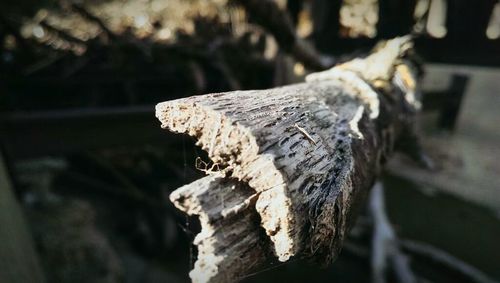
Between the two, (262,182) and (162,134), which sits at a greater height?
(262,182)

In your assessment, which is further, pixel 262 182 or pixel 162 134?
pixel 162 134

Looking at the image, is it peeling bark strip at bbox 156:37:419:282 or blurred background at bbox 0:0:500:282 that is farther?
blurred background at bbox 0:0:500:282

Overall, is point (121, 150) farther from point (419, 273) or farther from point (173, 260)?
point (419, 273)

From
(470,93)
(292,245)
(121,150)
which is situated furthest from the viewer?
(470,93)

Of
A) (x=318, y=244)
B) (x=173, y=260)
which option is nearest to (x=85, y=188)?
(x=173, y=260)

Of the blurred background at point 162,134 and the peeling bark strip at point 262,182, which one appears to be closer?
the peeling bark strip at point 262,182
